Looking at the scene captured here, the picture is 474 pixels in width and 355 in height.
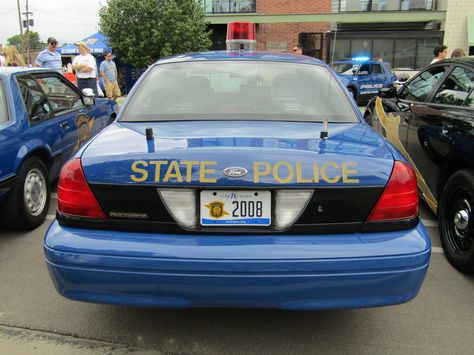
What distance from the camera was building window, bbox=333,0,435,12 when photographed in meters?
21.7

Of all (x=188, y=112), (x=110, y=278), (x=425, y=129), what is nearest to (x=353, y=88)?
(x=425, y=129)

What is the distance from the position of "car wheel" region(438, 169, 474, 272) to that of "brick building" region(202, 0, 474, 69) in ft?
62.3

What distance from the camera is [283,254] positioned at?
2.03 meters

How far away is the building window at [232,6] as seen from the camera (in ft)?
74.4

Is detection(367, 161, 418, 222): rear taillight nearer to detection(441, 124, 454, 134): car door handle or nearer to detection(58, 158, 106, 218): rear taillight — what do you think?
detection(58, 158, 106, 218): rear taillight

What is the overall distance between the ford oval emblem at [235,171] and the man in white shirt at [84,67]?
861 centimetres

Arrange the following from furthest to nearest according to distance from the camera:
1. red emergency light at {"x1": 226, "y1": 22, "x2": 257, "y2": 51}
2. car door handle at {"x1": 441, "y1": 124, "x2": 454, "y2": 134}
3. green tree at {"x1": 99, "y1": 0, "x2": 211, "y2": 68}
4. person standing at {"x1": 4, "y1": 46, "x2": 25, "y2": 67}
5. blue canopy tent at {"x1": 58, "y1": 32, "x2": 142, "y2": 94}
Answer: blue canopy tent at {"x1": 58, "y1": 32, "x2": 142, "y2": 94}, green tree at {"x1": 99, "y1": 0, "x2": 211, "y2": 68}, person standing at {"x1": 4, "y1": 46, "x2": 25, "y2": 67}, red emergency light at {"x1": 226, "y1": 22, "x2": 257, "y2": 51}, car door handle at {"x1": 441, "y1": 124, "x2": 454, "y2": 134}

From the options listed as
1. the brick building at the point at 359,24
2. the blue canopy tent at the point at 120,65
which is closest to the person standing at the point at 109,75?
the brick building at the point at 359,24

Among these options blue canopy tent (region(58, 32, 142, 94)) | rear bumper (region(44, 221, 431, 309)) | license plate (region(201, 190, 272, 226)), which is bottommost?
blue canopy tent (region(58, 32, 142, 94))

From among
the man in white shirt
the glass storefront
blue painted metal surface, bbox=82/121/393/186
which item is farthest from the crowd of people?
the glass storefront

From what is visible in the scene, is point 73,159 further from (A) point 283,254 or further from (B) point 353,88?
(B) point 353,88

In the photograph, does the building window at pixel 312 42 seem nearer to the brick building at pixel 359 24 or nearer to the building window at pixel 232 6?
the brick building at pixel 359 24

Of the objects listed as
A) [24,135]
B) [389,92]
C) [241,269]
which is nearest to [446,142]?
[389,92]

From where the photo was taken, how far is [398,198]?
7.18ft
